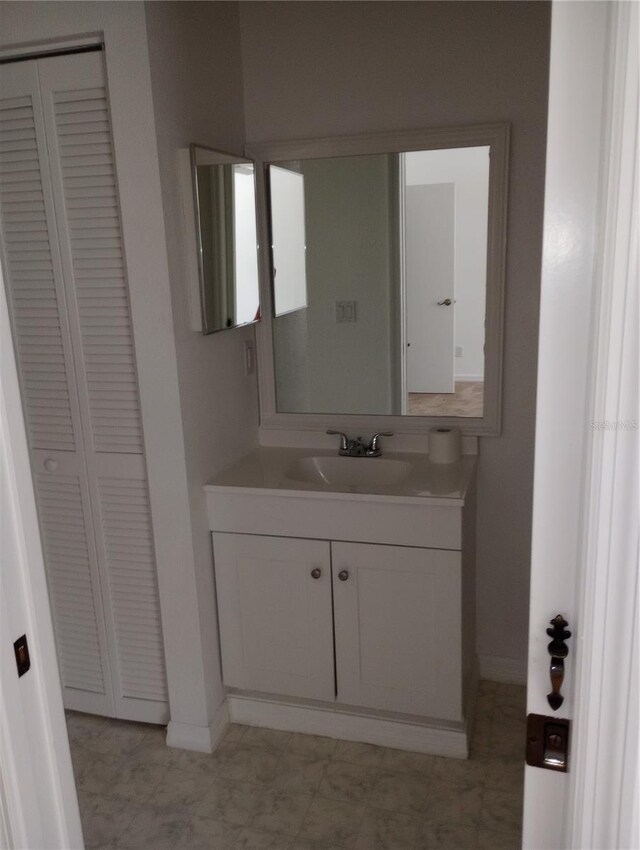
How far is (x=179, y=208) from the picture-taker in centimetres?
213

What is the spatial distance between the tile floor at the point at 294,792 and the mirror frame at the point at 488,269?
1017 millimetres

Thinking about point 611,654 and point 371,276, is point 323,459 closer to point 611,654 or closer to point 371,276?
point 371,276

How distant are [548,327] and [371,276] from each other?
5.70ft

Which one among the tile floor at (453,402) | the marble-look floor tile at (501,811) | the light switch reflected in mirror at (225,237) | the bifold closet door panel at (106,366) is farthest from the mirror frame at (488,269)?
the marble-look floor tile at (501,811)

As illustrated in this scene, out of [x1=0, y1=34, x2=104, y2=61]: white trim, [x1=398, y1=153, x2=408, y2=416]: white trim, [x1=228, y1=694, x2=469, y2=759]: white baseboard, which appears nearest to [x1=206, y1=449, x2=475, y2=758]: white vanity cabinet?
[x1=228, y1=694, x2=469, y2=759]: white baseboard

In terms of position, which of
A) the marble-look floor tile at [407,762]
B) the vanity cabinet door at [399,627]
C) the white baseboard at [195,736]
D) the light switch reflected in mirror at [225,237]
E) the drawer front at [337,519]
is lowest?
the marble-look floor tile at [407,762]

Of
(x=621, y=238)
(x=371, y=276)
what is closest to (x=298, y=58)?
(x=371, y=276)

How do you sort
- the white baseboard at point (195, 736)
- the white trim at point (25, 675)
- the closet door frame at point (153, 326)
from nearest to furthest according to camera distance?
1. the white trim at point (25, 675)
2. the closet door frame at point (153, 326)
3. the white baseboard at point (195, 736)

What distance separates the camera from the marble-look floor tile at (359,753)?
234 centimetres

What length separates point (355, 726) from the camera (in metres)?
2.44

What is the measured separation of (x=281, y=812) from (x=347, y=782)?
0.22m

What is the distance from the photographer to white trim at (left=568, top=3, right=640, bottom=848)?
2.65ft

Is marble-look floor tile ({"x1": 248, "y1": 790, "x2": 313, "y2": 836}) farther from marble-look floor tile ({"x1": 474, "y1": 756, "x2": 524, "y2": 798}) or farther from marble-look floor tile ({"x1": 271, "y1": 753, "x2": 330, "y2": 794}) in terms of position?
marble-look floor tile ({"x1": 474, "y1": 756, "x2": 524, "y2": 798})

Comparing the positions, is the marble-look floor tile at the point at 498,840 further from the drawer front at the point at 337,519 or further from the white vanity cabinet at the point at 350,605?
the drawer front at the point at 337,519
